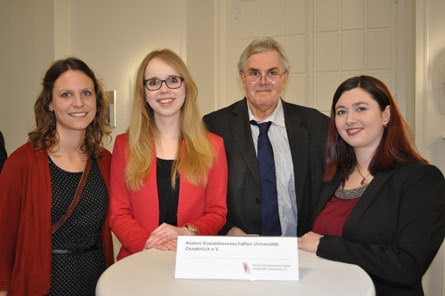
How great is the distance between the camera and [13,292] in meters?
1.66

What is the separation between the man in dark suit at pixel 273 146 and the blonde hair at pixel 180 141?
0.30 m

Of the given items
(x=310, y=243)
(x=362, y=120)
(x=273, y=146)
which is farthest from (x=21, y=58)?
(x=310, y=243)

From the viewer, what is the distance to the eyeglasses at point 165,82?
1.79m

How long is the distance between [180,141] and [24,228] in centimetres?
74

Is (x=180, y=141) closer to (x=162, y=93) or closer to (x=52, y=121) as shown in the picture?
(x=162, y=93)

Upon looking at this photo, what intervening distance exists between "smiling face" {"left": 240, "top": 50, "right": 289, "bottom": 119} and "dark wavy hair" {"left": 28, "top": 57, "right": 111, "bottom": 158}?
0.79m

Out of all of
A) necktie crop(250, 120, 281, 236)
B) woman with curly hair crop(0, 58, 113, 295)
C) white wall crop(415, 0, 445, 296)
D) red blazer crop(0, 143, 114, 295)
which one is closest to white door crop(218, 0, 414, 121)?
white wall crop(415, 0, 445, 296)

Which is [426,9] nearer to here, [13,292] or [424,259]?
[424,259]

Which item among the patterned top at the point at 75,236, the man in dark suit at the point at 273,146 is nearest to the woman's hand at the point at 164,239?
the patterned top at the point at 75,236

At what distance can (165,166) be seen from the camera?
1.79 m

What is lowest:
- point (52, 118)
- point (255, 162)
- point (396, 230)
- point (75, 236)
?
point (75, 236)

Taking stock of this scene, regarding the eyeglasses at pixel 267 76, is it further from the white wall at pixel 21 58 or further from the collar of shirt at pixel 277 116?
the white wall at pixel 21 58

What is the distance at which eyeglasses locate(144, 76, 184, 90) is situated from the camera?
5.89ft

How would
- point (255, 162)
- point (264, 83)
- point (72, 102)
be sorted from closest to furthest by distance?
1. point (72, 102)
2. point (255, 162)
3. point (264, 83)
